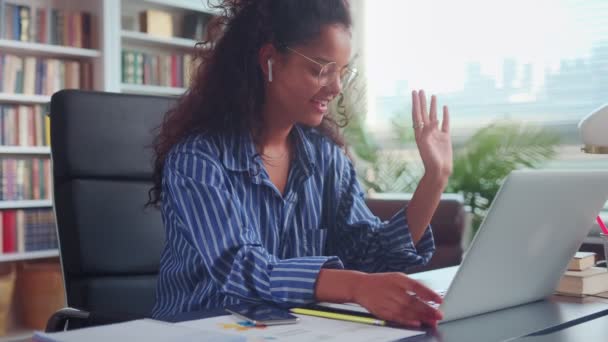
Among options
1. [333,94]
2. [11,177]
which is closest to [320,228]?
[333,94]

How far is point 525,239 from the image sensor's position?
3.12 ft

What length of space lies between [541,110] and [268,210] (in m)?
2.42

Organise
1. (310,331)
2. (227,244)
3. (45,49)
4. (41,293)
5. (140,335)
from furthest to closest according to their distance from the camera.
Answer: (45,49) < (41,293) < (227,244) < (310,331) < (140,335)

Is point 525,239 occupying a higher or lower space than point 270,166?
lower

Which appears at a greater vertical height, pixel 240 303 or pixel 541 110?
pixel 541 110

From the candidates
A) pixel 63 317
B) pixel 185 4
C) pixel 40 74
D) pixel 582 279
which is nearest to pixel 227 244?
pixel 63 317

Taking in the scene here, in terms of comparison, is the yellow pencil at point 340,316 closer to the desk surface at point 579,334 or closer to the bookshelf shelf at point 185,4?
the desk surface at point 579,334

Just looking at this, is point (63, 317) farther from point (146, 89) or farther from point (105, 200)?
point (146, 89)

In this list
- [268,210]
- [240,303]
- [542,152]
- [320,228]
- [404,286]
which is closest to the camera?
[404,286]

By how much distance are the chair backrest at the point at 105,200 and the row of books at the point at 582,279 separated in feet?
2.69

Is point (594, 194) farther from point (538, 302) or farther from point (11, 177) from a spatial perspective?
point (11, 177)

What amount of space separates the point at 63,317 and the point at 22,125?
2.51 meters

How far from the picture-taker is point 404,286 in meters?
0.91

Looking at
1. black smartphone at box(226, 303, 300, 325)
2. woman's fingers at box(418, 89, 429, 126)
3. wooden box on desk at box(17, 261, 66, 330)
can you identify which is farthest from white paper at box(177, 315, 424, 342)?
wooden box on desk at box(17, 261, 66, 330)
